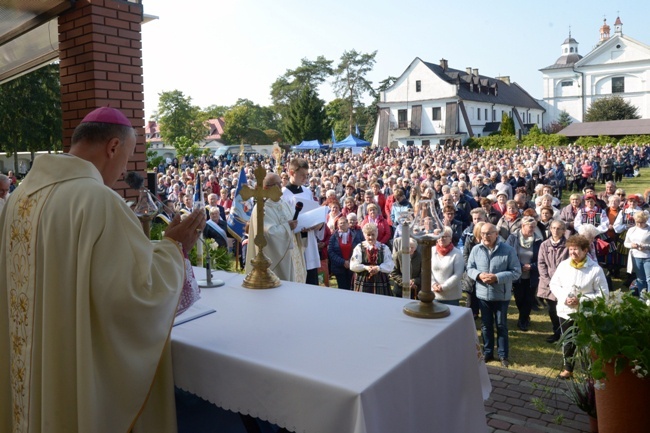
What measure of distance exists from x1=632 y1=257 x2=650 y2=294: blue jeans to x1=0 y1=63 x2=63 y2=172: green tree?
33119 mm

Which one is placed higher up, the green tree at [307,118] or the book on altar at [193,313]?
the green tree at [307,118]

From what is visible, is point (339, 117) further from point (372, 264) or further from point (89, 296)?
point (89, 296)

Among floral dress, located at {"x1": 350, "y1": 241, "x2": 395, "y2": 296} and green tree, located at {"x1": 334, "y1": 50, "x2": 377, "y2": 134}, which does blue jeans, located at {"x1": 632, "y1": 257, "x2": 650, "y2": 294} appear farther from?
green tree, located at {"x1": 334, "y1": 50, "x2": 377, "y2": 134}

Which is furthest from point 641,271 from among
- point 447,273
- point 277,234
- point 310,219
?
point 277,234

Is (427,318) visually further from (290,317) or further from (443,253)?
(443,253)

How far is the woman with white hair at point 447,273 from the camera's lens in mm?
6047

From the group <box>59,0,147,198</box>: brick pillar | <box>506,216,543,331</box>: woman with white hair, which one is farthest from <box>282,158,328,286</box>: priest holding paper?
<box>506,216,543,331</box>: woman with white hair

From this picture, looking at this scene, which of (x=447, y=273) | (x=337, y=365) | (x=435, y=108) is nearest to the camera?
(x=337, y=365)

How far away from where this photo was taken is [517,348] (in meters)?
6.36

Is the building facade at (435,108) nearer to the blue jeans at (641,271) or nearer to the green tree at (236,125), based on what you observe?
the green tree at (236,125)

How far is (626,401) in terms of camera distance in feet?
11.0

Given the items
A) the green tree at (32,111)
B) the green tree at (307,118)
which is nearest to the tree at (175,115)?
the green tree at (307,118)

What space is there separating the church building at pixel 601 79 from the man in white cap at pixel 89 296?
69.7 meters

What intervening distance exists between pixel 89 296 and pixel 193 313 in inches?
28.7
